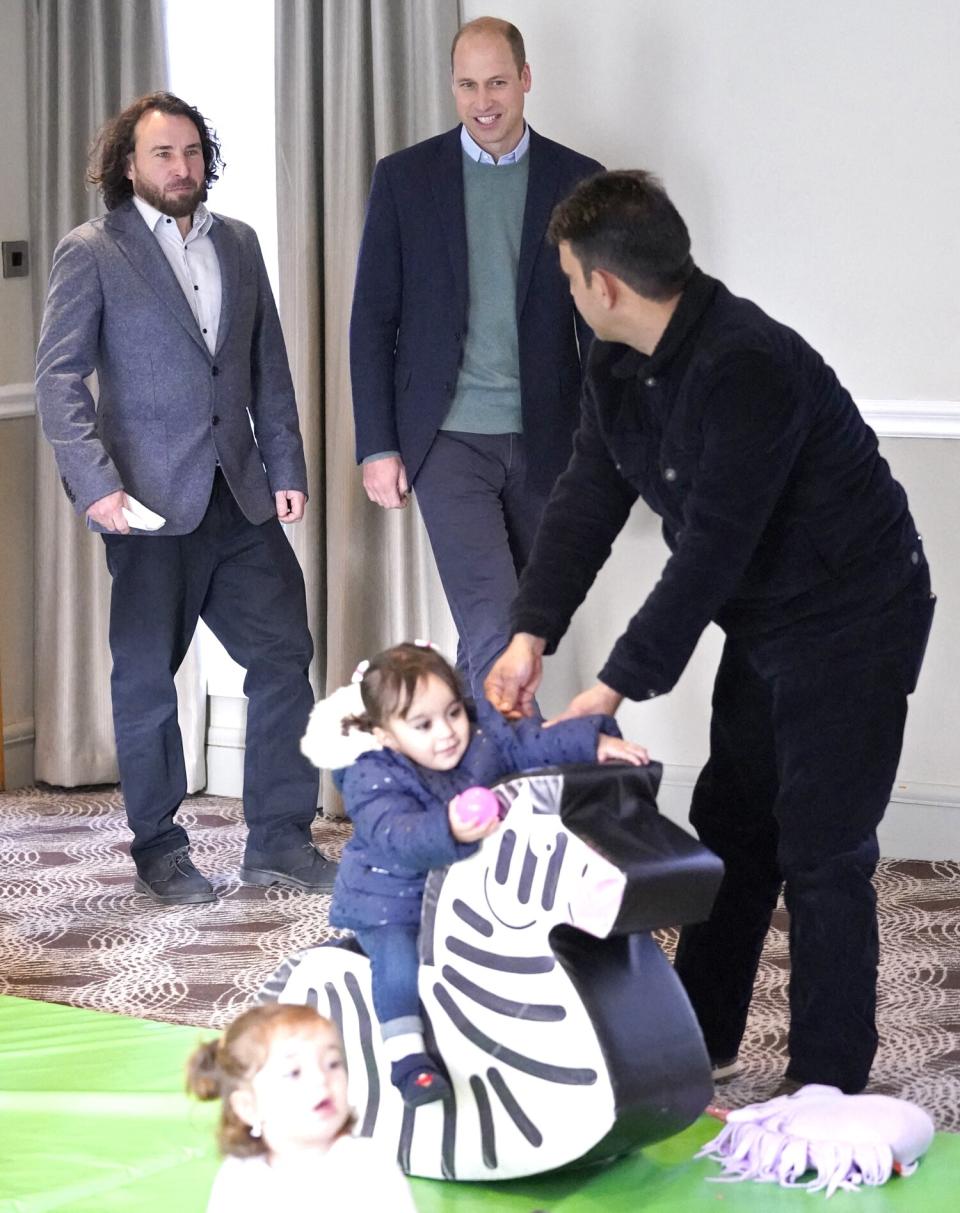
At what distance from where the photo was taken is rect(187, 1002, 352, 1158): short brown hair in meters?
1.66

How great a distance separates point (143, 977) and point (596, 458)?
1381mm

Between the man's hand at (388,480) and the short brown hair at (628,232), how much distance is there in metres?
1.40

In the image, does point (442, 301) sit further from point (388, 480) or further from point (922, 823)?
point (922, 823)

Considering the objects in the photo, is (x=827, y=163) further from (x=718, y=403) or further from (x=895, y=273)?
(x=718, y=403)

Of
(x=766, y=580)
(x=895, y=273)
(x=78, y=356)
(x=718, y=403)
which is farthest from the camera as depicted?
(x=895, y=273)

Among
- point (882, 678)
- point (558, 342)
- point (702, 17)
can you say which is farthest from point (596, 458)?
point (702, 17)

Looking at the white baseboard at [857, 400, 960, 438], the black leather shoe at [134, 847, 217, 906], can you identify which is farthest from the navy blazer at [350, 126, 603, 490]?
the black leather shoe at [134, 847, 217, 906]

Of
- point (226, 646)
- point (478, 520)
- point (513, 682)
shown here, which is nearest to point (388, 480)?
point (478, 520)

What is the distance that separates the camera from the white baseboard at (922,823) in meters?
3.72

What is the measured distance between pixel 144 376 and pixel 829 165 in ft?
5.02

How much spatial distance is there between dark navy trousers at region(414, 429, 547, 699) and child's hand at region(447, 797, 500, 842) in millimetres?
1318

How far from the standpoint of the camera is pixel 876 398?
368cm

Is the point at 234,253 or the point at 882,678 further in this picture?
the point at 234,253

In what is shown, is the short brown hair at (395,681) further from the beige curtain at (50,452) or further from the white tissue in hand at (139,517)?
the beige curtain at (50,452)
